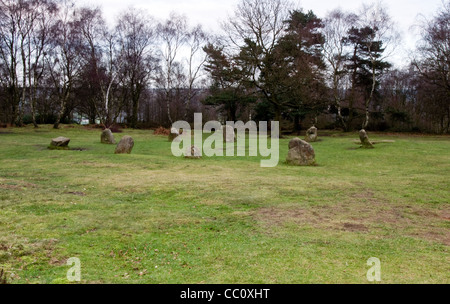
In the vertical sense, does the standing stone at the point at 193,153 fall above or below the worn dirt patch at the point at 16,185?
above

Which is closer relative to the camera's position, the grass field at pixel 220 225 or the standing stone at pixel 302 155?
→ the grass field at pixel 220 225

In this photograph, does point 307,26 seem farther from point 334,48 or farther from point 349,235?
point 349,235

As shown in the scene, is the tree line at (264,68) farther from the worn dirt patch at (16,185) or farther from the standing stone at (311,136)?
the worn dirt patch at (16,185)

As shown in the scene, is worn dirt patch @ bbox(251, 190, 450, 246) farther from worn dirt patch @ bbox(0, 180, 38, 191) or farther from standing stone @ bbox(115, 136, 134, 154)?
standing stone @ bbox(115, 136, 134, 154)

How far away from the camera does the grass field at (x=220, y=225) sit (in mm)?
3799

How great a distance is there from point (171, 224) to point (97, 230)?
3.76 ft

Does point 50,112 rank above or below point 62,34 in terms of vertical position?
below

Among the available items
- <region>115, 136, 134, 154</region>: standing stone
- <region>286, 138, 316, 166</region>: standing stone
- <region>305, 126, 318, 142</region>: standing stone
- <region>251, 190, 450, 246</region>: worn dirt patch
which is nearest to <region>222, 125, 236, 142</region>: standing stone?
<region>305, 126, 318, 142</region>: standing stone

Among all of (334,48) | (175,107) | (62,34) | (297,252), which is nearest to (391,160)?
(297,252)

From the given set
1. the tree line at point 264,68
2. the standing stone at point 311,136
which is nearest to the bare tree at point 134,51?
the tree line at point 264,68

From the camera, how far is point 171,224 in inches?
223

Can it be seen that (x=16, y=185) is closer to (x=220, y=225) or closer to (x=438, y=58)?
(x=220, y=225)

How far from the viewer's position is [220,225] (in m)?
5.69

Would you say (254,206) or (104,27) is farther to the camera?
(104,27)
